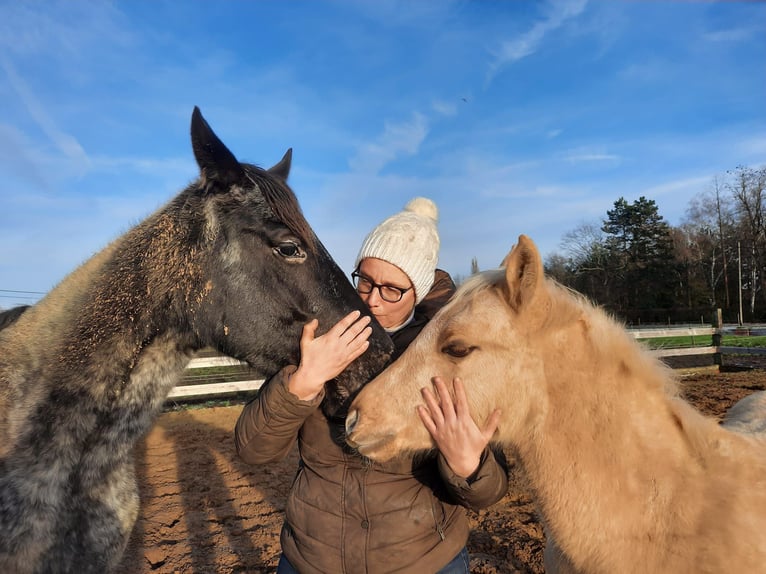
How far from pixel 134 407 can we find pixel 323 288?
46.3 inches

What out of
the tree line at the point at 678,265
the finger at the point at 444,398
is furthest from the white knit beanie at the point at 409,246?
the tree line at the point at 678,265

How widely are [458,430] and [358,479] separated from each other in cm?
61

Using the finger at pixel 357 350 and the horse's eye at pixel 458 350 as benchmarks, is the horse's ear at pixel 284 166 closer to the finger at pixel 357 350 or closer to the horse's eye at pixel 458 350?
the finger at pixel 357 350

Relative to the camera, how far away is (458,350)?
2.31 m

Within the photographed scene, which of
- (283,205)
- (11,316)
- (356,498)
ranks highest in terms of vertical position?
(283,205)

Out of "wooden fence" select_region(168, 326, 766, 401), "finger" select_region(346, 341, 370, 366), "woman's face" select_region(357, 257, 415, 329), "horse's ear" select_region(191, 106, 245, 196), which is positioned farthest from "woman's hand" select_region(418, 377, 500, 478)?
"wooden fence" select_region(168, 326, 766, 401)

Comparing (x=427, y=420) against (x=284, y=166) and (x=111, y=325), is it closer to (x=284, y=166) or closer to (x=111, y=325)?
(x=111, y=325)

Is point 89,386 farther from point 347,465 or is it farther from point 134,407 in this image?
point 347,465

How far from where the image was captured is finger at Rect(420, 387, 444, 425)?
7.20 ft

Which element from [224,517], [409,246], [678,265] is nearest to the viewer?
[409,246]

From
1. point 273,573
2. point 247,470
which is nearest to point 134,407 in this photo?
point 273,573

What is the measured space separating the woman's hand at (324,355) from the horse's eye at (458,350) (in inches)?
17.1

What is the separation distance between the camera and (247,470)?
846 cm

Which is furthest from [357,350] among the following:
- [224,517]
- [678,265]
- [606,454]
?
[678,265]
